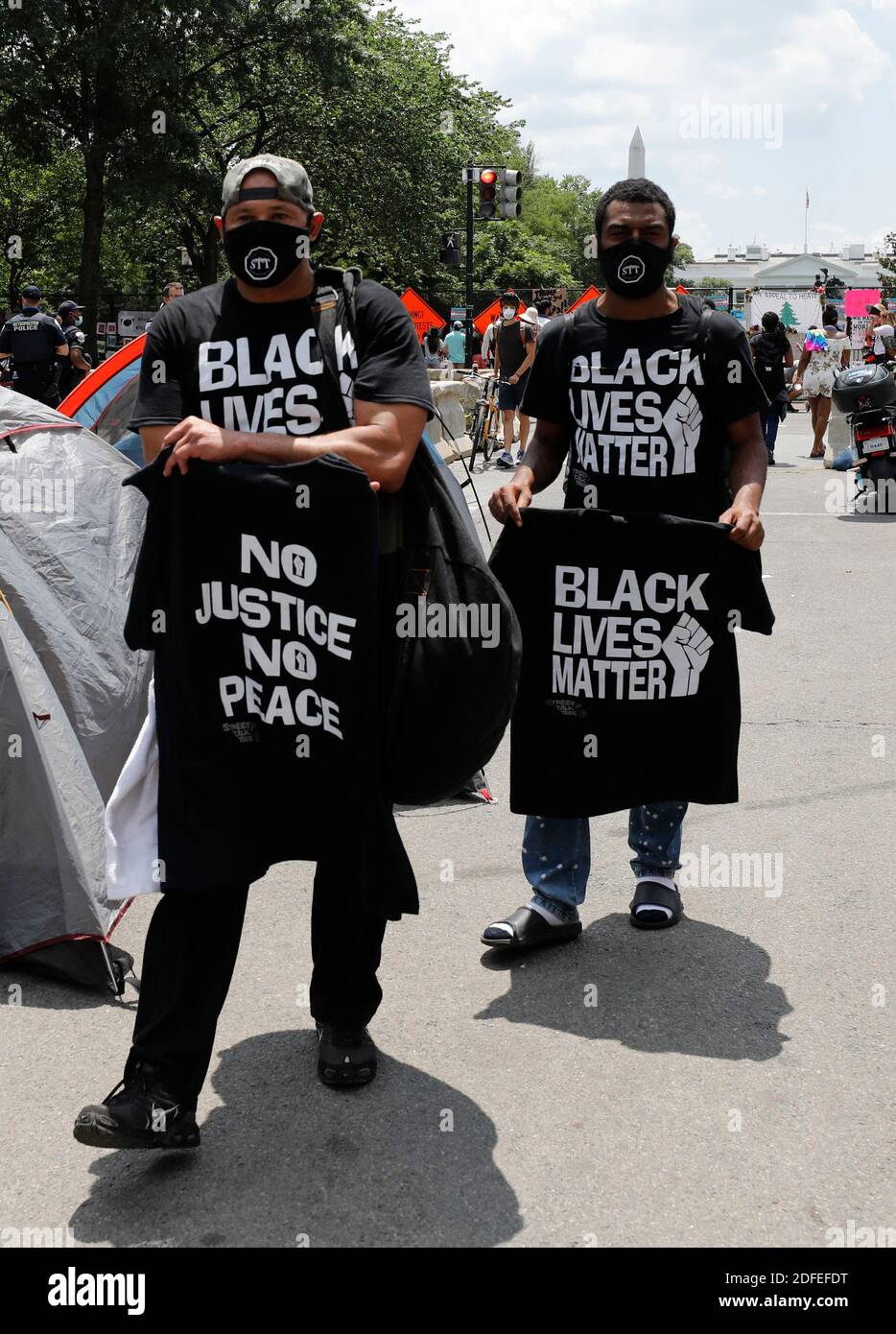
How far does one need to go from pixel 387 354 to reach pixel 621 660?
1304 mm

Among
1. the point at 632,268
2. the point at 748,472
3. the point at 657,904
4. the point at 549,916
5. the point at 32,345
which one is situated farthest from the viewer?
the point at 32,345

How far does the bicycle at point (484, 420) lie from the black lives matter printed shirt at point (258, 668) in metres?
14.3

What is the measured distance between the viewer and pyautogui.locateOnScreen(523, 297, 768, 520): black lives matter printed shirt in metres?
3.78

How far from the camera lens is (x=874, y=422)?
42.7ft

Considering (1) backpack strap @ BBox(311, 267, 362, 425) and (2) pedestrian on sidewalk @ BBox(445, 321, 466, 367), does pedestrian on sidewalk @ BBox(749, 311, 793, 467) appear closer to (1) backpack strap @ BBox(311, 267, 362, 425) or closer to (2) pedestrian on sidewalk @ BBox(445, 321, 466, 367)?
(2) pedestrian on sidewalk @ BBox(445, 321, 466, 367)

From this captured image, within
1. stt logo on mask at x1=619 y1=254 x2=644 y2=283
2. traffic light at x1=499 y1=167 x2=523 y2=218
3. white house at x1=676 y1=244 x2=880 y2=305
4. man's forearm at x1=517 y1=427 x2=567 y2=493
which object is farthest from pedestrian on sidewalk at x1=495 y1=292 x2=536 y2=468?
white house at x1=676 y1=244 x2=880 y2=305

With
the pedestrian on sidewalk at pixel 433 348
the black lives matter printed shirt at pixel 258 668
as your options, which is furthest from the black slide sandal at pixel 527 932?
the pedestrian on sidewalk at pixel 433 348

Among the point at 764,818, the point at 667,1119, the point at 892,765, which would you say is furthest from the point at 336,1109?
the point at 892,765

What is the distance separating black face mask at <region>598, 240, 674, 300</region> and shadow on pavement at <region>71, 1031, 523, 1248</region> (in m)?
2.01

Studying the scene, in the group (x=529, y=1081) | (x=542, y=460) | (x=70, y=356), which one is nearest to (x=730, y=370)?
(x=542, y=460)

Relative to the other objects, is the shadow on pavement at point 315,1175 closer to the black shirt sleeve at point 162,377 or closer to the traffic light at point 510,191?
the black shirt sleeve at point 162,377

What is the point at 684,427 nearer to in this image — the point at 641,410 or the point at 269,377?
the point at 641,410

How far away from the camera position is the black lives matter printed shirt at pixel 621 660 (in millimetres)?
3914

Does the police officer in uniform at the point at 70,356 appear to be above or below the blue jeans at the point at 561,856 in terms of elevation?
above
